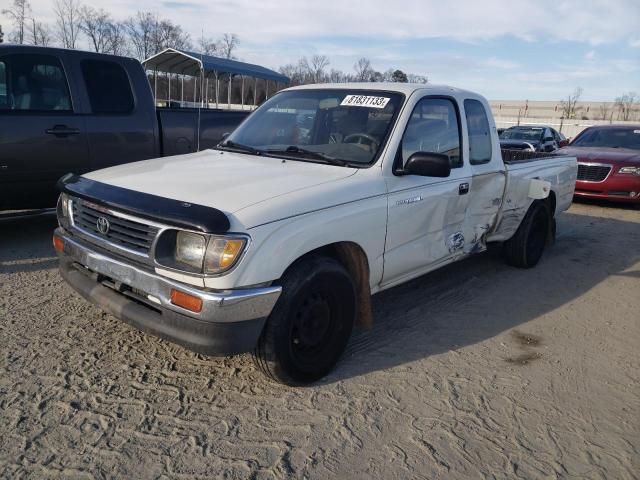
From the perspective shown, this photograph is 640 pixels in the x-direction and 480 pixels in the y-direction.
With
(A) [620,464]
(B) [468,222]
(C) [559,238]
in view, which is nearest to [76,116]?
(B) [468,222]

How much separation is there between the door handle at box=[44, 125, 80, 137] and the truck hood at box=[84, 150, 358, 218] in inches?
84.3

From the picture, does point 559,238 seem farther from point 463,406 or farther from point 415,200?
point 463,406

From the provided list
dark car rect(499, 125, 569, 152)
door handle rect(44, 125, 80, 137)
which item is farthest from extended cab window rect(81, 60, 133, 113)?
dark car rect(499, 125, 569, 152)

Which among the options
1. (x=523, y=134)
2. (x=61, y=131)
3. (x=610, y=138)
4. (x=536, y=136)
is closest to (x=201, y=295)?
(x=61, y=131)

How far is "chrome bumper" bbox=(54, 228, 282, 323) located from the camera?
2.67m

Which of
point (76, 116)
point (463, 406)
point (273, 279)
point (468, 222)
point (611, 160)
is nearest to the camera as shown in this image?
point (273, 279)

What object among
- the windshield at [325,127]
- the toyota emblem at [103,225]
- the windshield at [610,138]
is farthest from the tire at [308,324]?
the windshield at [610,138]

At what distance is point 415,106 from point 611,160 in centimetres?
765

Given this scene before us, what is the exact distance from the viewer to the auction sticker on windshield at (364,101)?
12.9 ft

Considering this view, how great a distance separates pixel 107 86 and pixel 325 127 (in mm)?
3184

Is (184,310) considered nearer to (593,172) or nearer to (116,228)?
(116,228)

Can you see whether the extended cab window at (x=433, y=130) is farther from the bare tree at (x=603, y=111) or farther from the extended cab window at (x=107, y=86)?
the bare tree at (x=603, y=111)

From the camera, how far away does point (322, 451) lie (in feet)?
8.83

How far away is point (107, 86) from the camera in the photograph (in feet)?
19.4
